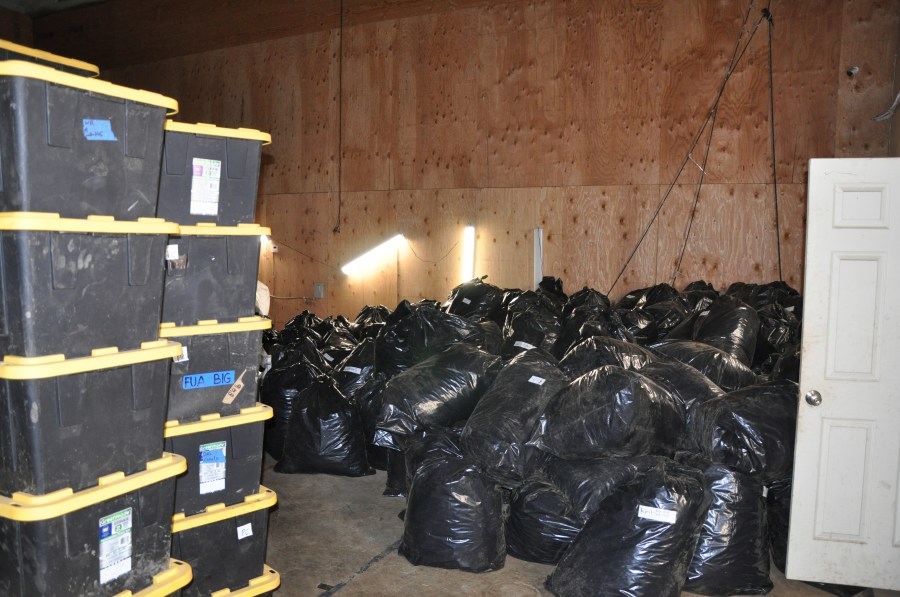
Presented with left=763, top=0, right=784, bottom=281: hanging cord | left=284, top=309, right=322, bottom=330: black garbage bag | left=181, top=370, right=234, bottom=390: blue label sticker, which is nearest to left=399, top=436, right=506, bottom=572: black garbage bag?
left=181, top=370, right=234, bottom=390: blue label sticker

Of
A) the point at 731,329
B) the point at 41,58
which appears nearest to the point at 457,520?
the point at 731,329

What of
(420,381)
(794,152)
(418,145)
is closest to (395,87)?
(418,145)

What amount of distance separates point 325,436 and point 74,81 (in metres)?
2.68

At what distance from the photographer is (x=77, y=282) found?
180 cm

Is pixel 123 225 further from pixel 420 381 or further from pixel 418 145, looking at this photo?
pixel 418 145

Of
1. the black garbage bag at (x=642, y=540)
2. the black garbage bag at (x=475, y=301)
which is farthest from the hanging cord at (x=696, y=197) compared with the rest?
the black garbage bag at (x=642, y=540)

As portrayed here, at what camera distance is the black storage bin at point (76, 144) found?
1674 mm

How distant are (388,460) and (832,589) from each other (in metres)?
2.19

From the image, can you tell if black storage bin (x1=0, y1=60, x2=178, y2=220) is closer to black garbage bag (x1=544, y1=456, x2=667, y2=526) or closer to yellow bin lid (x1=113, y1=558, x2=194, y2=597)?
yellow bin lid (x1=113, y1=558, x2=194, y2=597)

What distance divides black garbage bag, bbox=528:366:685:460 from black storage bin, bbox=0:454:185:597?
1.53 m

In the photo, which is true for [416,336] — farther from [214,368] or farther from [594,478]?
[214,368]

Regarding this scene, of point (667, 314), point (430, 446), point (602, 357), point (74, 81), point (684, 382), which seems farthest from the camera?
point (667, 314)

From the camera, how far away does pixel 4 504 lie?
1742mm

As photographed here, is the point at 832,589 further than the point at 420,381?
No
